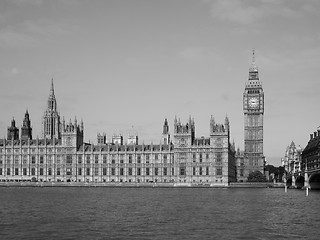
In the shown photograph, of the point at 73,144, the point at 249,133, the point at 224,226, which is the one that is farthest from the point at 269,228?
the point at 249,133

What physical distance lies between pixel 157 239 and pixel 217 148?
11848 centimetres

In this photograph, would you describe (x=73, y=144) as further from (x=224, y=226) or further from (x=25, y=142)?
(x=224, y=226)

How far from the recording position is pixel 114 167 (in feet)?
547

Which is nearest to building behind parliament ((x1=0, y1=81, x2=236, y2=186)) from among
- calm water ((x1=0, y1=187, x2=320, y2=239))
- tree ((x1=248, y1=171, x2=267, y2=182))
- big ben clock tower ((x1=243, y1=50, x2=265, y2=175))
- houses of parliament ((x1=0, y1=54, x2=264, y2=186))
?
houses of parliament ((x1=0, y1=54, x2=264, y2=186))

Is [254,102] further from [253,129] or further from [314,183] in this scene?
[314,183]

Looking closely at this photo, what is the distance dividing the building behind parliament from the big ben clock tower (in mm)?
16932

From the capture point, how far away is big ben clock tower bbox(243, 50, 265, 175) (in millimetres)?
188500

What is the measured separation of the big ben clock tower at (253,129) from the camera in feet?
618

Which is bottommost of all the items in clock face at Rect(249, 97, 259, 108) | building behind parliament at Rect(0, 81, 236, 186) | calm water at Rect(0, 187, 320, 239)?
calm water at Rect(0, 187, 320, 239)

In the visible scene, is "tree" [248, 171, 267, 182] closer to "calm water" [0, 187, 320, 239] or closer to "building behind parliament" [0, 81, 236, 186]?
"building behind parliament" [0, 81, 236, 186]

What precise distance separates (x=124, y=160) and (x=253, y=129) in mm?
45469

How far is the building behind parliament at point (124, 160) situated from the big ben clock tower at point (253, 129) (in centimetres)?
1693

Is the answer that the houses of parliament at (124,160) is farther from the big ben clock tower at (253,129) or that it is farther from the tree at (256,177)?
the big ben clock tower at (253,129)

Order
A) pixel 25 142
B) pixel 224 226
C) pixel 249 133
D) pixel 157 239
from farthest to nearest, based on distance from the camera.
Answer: pixel 249 133 → pixel 25 142 → pixel 224 226 → pixel 157 239
